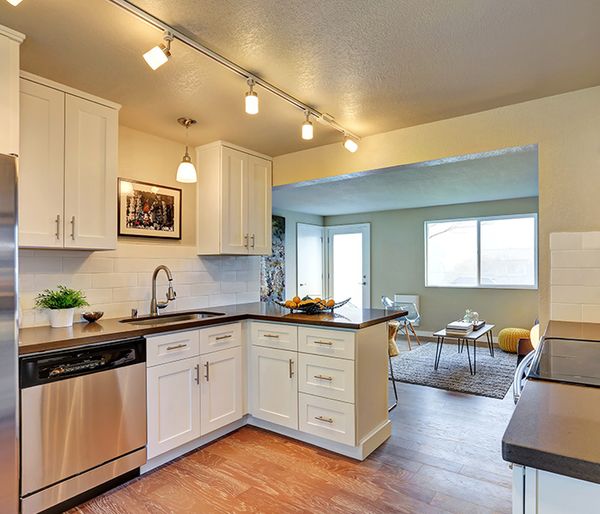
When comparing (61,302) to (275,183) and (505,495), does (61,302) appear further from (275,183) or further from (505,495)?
(505,495)

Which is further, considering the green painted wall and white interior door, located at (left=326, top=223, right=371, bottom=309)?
white interior door, located at (left=326, top=223, right=371, bottom=309)

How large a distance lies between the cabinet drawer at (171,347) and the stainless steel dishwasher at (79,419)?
0.19 ft

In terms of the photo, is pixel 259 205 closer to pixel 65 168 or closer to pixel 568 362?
pixel 65 168

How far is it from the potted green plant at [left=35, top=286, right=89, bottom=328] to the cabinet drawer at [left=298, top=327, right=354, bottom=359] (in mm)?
1405

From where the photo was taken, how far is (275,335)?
273cm

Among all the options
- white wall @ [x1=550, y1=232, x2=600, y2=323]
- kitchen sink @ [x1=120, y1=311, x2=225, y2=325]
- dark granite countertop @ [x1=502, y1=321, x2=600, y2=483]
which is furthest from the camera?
kitchen sink @ [x1=120, y1=311, x2=225, y2=325]

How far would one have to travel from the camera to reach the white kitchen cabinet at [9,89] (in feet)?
5.52

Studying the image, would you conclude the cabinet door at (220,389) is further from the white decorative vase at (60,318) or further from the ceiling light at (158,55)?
the ceiling light at (158,55)

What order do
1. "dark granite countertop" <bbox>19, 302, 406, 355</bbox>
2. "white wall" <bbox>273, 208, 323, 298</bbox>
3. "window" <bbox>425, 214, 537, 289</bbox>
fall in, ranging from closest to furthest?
"dark granite countertop" <bbox>19, 302, 406, 355</bbox> → "window" <bbox>425, 214, 537, 289</bbox> → "white wall" <bbox>273, 208, 323, 298</bbox>

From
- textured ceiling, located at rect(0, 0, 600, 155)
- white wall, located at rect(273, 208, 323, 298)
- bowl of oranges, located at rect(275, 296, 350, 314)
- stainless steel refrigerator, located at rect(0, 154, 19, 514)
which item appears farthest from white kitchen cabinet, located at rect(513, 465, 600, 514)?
white wall, located at rect(273, 208, 323, 298)

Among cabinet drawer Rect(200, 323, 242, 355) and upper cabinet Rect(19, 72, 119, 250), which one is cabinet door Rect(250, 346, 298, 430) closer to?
cabinet drawer Rect(200, 323, 242, 355)

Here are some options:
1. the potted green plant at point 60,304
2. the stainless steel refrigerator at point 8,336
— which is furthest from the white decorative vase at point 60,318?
the stainless steel refrigerator at point 8,336

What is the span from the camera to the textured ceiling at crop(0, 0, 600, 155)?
1.54 meters

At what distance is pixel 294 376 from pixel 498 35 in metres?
2.24
